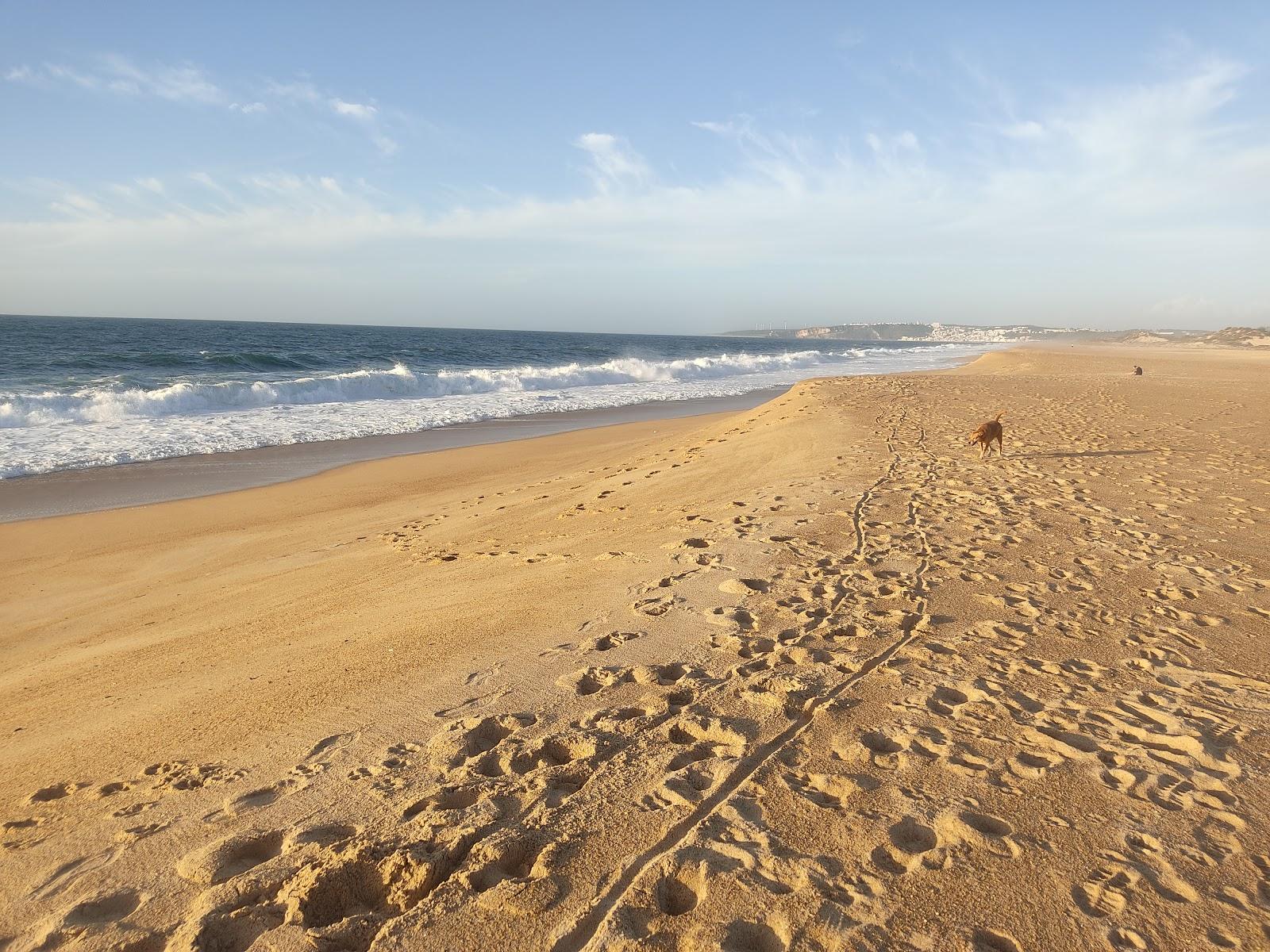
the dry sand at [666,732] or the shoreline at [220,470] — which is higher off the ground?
the dry sand at [666,732]

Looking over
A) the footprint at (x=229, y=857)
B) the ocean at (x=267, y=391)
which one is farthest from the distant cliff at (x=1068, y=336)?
the footprint at (x=229, y=857)

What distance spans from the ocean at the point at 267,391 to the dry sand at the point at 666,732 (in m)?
6.96

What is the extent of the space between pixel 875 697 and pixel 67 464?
1257cm

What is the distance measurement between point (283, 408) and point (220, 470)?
7651mm

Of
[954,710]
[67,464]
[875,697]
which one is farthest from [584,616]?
[67,464]

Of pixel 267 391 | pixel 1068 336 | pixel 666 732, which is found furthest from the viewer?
pixel 1068 336

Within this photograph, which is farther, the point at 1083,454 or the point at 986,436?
the point at 1083,454

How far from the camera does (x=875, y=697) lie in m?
3.31

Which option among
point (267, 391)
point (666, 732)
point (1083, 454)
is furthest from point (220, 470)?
point (1083, 454)

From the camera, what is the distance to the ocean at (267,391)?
13.3m

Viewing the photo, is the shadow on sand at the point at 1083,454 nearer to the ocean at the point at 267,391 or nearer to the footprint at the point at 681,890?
the footprint at the point at 681,890

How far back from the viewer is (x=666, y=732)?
307 centimetres

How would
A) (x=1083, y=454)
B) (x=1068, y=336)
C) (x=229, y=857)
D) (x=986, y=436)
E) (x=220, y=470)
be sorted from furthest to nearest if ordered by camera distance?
(x=1068, y=336)
(x=220, y=470)
(x=1083, y=454)
(x=986, y=436)
(x=229, y=857)

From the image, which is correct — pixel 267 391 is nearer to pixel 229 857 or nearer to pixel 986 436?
pixel 986 436
